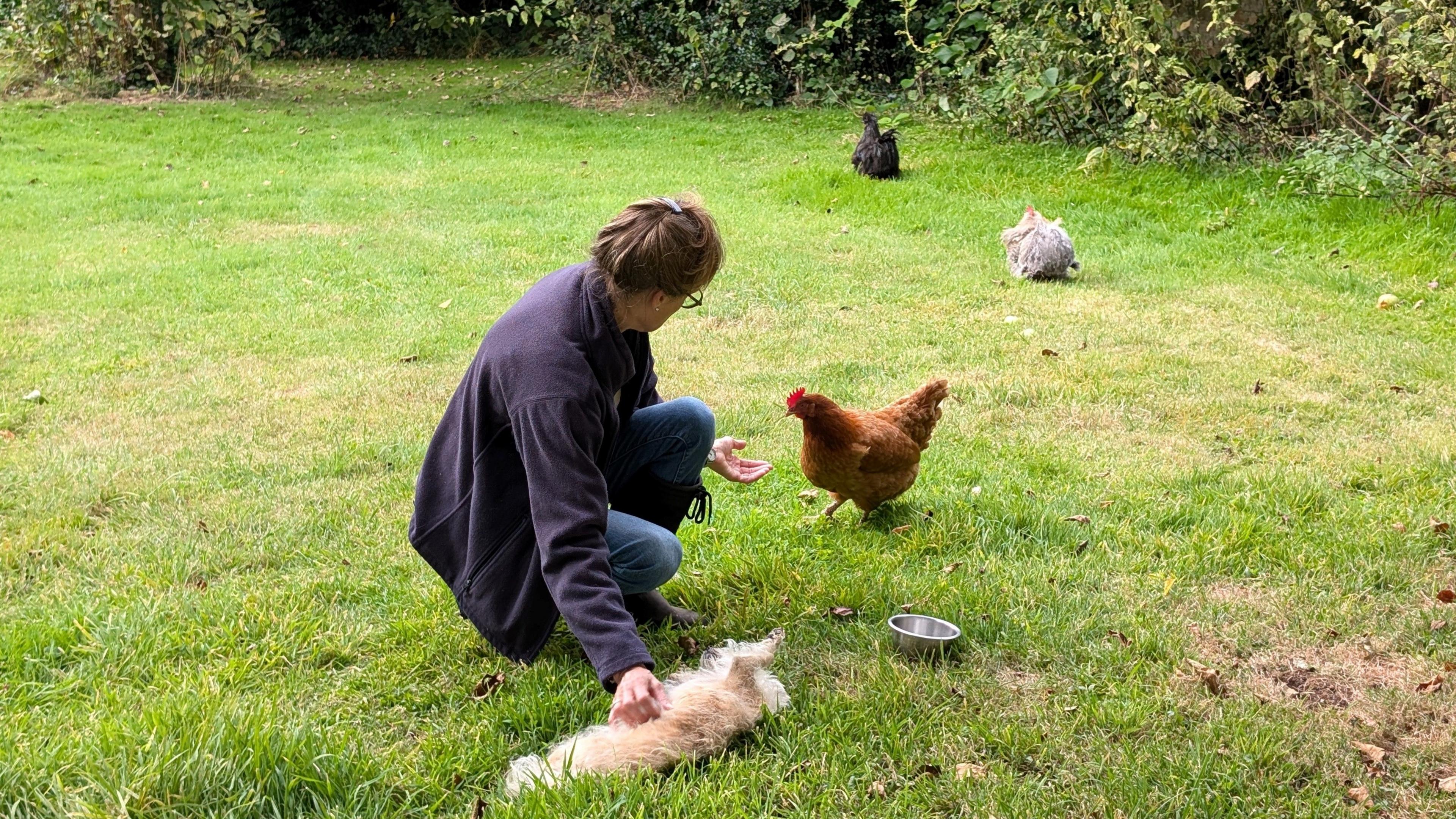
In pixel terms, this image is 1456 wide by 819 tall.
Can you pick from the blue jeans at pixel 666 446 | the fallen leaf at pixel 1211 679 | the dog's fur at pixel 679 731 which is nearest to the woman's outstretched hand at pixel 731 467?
the blue jeans at pixel 666 446

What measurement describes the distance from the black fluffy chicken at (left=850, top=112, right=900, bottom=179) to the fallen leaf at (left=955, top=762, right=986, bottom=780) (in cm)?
853

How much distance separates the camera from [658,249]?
2.64 meters

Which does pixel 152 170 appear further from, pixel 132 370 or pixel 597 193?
pixel 132 370

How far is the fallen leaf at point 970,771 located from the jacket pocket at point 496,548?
3.99 ft

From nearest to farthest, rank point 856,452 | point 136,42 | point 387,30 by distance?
1. point 856,452
2. point 136,42
3. point 387,30

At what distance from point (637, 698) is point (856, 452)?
5.49 ft

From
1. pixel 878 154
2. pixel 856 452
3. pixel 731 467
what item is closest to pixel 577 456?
pixel 731 467

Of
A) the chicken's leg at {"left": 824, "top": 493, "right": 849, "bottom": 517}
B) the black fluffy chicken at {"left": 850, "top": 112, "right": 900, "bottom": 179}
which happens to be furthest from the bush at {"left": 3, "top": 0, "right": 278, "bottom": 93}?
the chicken's leg at {"left": 824, "top": 493, "right": 849, "bottom": 517}

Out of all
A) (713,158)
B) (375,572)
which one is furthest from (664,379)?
(713,158)

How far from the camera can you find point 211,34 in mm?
15523

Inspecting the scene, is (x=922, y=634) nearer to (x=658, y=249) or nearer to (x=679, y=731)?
(x=679, y=731)

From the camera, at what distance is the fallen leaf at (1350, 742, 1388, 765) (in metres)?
2.72

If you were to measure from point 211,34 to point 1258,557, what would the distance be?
15.8m

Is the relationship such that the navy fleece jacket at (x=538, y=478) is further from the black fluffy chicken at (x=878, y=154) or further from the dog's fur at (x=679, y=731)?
the black fluffy chicken at (x=878, y=154)
